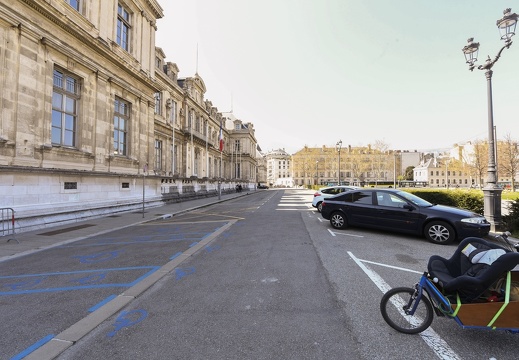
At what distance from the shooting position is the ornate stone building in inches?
402

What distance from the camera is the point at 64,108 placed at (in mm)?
13023

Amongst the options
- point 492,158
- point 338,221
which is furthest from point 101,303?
point 492,158

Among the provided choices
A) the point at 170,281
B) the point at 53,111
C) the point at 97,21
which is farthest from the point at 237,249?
the point at 97,21

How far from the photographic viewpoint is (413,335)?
3.12 m

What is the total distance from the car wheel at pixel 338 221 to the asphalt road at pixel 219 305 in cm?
276

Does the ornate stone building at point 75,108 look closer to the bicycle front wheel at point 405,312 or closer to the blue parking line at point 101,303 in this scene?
the blue parking line at point 101,303

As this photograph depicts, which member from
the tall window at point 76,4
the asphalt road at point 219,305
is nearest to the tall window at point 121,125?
the tall window at point 76,4

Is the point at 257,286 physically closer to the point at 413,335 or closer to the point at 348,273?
the point at 348,273

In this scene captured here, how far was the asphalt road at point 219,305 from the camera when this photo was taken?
2.83m

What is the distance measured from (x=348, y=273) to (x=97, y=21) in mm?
18235

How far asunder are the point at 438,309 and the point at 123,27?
22.2 meters

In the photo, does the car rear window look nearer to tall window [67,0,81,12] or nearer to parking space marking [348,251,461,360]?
parking space marking [348,251,461,360]

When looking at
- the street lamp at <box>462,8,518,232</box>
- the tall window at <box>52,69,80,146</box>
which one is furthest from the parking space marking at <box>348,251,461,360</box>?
the tall window at <box>52,69,80,146</box>

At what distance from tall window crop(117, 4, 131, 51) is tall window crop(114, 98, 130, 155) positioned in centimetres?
405
